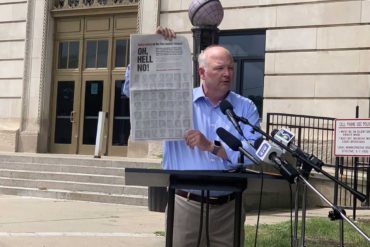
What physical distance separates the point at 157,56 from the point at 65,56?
53.7ft

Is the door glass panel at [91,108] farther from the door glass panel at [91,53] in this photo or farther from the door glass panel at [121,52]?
the door glass panel at [121,52]

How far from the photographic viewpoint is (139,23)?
17.8 m

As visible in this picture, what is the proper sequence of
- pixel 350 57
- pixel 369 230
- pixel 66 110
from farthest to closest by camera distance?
pixel 66 110
pixel 350 57
pixel 369 230

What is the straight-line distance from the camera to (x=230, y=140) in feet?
11.3

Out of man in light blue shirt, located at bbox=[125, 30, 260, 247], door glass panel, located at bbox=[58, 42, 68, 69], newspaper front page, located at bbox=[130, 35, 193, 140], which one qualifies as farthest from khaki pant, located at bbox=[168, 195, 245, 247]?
door glass panel, located at bbox=[58, 42, 68, 69]

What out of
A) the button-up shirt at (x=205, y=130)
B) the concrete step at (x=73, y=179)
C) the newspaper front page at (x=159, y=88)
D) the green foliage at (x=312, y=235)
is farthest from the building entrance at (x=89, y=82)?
the newspaper front page at (x=159, y=88)

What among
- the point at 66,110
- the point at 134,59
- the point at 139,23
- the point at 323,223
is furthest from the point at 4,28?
the point at 134,59

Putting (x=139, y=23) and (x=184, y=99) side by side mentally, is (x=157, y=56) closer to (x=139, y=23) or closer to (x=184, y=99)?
(x=184, y=99)

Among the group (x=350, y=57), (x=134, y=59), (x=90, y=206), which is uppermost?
(x=350, y=57)

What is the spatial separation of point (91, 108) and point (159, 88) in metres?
15.4

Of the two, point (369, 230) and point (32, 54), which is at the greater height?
point (32, 54)

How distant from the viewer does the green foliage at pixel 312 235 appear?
745cm

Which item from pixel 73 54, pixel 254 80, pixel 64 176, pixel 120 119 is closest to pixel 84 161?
pixel 64 176

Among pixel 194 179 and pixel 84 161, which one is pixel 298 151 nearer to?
pixel 194 179
